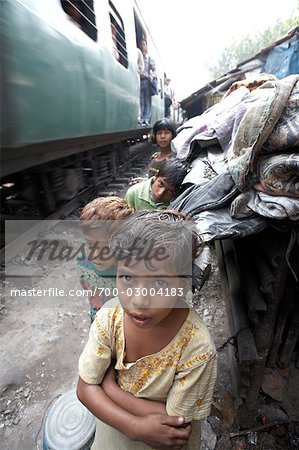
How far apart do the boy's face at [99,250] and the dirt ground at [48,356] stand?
2.85 ft

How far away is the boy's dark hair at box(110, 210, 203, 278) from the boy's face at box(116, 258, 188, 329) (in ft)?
0.06

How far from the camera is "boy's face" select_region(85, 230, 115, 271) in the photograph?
1.20m

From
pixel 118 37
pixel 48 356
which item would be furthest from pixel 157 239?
pixel 118 37

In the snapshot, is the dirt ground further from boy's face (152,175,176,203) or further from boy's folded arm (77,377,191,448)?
boy's face (152,175,176,203)

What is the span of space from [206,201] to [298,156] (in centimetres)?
41

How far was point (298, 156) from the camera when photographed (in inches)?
37.9

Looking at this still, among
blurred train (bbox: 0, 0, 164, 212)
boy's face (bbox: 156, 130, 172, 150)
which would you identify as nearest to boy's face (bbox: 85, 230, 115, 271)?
blurred train (bbox: 0, 0, 164, 212)

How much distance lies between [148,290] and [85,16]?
3.75m

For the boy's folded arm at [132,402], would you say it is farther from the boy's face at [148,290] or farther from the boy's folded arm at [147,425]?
the boy's face at [148,290]

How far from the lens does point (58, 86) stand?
7.97 ft

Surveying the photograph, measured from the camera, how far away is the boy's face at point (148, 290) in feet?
2.50

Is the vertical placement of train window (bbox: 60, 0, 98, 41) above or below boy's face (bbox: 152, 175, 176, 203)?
above

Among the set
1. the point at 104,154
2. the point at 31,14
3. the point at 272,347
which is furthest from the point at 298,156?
the point at 104,154

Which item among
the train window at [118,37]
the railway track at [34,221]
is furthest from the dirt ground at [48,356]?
the train window at [118,37]
